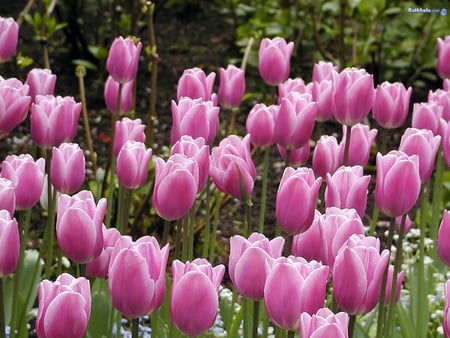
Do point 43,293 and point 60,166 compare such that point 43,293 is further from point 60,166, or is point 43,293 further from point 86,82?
point 86,82

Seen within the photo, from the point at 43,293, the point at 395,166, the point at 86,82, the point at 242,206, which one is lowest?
the point at 242,206

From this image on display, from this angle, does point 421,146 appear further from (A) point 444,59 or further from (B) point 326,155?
(A) point 444,59

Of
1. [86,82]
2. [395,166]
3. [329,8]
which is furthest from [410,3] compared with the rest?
[395,166]

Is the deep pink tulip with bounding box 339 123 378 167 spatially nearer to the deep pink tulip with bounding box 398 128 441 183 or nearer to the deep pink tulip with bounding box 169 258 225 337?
the deep pink tulip with bounding box 398 128 441 183

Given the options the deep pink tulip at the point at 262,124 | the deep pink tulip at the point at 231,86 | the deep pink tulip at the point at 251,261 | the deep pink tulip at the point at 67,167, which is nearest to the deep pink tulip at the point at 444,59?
the deep pink tulip at the point at 231,86

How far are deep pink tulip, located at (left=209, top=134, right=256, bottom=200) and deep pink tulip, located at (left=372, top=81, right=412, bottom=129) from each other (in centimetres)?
54

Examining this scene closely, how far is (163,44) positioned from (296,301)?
5010 millimetres

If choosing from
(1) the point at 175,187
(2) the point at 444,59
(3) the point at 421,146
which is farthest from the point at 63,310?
(2) the point at 444,59

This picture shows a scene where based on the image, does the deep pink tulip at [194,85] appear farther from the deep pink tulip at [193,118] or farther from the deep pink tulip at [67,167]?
the deep pink tulip at [67,167]

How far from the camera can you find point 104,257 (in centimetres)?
182

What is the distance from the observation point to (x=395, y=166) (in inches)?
65.4

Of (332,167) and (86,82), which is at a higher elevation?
(332,167)

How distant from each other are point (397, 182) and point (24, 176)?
71 centimetres

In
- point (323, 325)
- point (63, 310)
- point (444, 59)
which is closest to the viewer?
point (323, 325)
